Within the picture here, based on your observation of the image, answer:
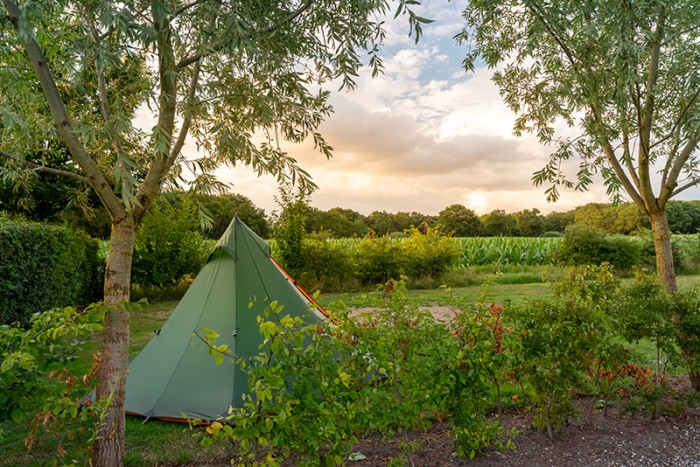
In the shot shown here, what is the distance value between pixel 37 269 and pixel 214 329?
495cm

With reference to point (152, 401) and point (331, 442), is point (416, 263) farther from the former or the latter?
point (331, 442)

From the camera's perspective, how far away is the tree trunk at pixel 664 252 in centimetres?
520

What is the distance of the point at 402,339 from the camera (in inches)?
119

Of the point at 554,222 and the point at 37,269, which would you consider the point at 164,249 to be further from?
the point at 554,222

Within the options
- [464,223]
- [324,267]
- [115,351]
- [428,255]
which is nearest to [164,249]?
[324,267]

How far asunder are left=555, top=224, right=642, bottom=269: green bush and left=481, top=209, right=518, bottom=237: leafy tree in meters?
21.3

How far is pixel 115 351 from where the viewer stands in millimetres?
3365

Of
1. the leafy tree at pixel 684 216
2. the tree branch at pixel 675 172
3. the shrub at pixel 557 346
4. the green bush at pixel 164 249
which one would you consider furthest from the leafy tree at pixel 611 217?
the shrub at pixel 557 346

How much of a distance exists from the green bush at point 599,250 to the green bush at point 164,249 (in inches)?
514

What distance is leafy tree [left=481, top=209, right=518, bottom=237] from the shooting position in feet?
127

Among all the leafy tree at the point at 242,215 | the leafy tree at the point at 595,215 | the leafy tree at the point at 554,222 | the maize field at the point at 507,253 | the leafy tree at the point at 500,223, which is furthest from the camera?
the leafy tree at the point at 595,215

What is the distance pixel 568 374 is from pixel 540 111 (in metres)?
3.51

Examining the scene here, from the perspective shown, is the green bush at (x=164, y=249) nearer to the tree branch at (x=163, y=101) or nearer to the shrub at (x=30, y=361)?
the tree branch at (x=163, y=101)

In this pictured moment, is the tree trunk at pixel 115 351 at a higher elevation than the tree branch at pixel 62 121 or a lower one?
lower
